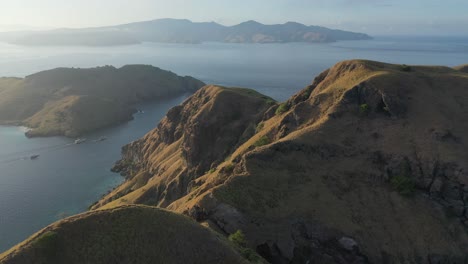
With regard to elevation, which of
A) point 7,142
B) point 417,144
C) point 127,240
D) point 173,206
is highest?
point 417,144

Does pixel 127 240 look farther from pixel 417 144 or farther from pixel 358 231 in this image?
pixel 417 144

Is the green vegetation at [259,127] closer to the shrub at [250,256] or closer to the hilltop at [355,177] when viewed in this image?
the hilltop at [355,177]

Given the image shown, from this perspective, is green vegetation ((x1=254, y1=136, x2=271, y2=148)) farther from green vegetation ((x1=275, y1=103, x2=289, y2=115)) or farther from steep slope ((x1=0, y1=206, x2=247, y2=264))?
Answer: steep slope ((x1=0, y1=206, x2=247, y2=264))

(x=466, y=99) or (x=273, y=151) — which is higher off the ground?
(x=466, y=99)

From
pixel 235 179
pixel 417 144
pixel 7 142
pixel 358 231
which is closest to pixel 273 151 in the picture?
pixel 235 179

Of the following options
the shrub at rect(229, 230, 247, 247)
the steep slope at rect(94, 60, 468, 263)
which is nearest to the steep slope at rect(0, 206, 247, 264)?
the shrub at rect(229, 230, 247, 247)
